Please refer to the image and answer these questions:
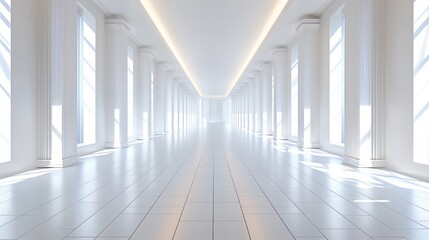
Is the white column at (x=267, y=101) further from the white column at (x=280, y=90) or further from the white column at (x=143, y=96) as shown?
the white column at (x=143, y=96)

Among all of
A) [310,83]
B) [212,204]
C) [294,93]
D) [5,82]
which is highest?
[310,83]

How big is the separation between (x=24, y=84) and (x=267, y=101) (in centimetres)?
2000

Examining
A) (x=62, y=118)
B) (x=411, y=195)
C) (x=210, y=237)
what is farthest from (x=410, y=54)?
(x=62, y=118)

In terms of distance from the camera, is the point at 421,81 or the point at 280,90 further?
the point at 280,90

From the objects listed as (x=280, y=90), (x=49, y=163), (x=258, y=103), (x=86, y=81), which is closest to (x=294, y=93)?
(x=280, y=90)

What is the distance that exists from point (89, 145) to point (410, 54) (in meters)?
10.4

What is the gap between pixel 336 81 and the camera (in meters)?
13.5

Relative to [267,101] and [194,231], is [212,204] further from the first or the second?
[267,101]

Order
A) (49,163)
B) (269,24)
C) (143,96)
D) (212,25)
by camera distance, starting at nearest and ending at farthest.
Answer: (49,163) < (269,24) < (212,25) < (143,96)

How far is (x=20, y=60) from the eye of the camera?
26.4 ft

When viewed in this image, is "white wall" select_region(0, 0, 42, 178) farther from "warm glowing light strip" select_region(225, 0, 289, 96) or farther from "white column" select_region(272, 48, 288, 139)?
"white column" select_region(272, 48, 288, 139)

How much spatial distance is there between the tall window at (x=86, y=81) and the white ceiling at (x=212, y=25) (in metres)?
1.16

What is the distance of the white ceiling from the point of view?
552 inches

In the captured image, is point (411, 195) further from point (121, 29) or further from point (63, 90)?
point (121, 29)
